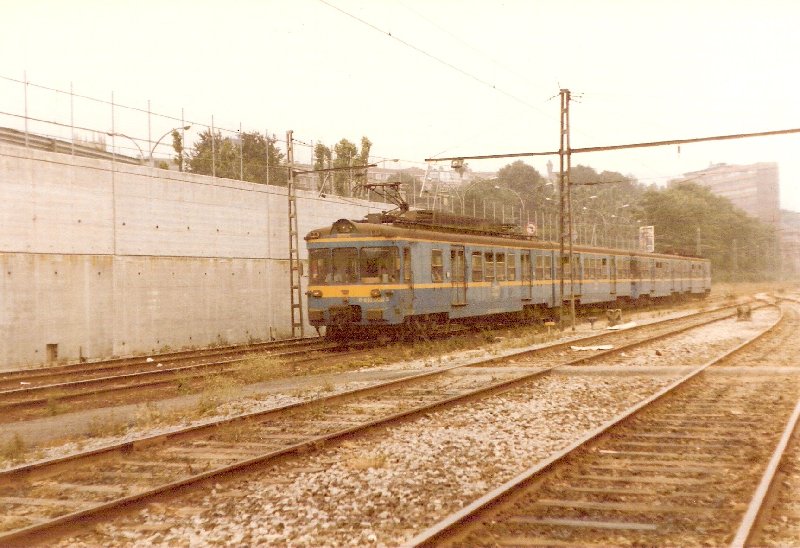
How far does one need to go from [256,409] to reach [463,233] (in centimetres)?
1241

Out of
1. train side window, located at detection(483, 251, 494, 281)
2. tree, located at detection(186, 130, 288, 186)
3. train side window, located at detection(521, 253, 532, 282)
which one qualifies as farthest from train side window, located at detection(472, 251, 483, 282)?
tree, located at detection(186, 130, 288, 186)

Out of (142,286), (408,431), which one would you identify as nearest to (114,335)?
(142,286)

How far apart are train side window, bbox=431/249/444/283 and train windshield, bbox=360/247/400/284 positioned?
4.67 feet

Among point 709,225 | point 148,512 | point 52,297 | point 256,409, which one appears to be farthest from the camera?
point 709,225

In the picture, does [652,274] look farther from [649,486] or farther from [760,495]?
[760,495]

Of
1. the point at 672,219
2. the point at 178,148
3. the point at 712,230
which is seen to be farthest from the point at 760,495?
the point at 712,230

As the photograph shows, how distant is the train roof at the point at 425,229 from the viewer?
18.4 metres

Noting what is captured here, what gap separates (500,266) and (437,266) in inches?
151

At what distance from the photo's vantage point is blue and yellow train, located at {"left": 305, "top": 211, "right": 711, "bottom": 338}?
714 inches

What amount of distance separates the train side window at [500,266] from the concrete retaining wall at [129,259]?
7858 mm

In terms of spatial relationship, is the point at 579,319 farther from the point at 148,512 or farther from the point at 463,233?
the point at 148,512

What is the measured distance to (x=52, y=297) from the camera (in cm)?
1806

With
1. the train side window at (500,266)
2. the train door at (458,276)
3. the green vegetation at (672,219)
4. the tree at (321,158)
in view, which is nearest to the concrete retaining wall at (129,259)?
the tree at (321,158)

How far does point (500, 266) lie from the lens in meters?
22.6
